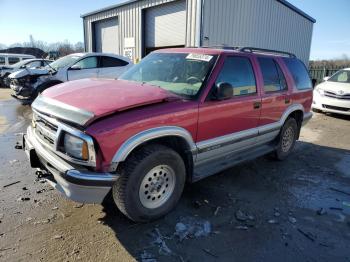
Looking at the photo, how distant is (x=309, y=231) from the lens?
3.28 meters

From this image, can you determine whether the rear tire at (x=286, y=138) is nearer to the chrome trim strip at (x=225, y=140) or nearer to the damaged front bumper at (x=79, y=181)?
the chrome trim strip at (x=225, y=140)

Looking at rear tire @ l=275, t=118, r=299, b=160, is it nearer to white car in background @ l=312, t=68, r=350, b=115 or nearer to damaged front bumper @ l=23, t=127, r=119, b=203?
damaged front bumper @ l=23, t=127, r=119, b=203

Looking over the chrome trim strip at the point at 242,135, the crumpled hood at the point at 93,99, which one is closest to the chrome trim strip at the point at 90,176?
the crumpled hood at the point at 93,99

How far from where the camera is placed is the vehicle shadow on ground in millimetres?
2871

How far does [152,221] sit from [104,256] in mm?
714

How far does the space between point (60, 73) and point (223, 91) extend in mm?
7356

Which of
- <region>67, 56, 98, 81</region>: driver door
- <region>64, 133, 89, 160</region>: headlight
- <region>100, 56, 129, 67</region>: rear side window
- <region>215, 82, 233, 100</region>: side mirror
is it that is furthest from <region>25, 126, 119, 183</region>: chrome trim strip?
<region>100, 56, 129, 67</region>: rear side window

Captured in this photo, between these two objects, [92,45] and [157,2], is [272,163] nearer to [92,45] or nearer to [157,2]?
[157,2]

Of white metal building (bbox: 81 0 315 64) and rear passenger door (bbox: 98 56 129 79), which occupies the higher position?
white metal building (bbox: 81 0 315 64)

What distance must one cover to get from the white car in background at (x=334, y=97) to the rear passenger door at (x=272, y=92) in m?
5.78

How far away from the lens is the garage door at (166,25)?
13.6 meters

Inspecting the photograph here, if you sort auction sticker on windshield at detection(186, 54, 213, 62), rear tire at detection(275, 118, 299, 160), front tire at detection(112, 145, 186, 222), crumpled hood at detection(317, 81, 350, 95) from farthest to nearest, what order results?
crumpled hood at detection(317, 81, 350, 95) → rear tire at detection(275, 118, 299, 160) → auction sticker on windshield at detection(186, 54, 213, 62) → front tire at detection(112, 145, 186, 222)

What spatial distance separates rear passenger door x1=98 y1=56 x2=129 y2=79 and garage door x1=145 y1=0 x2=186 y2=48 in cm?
432

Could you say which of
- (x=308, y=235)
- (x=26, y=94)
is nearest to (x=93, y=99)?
(x=308, y=235)
